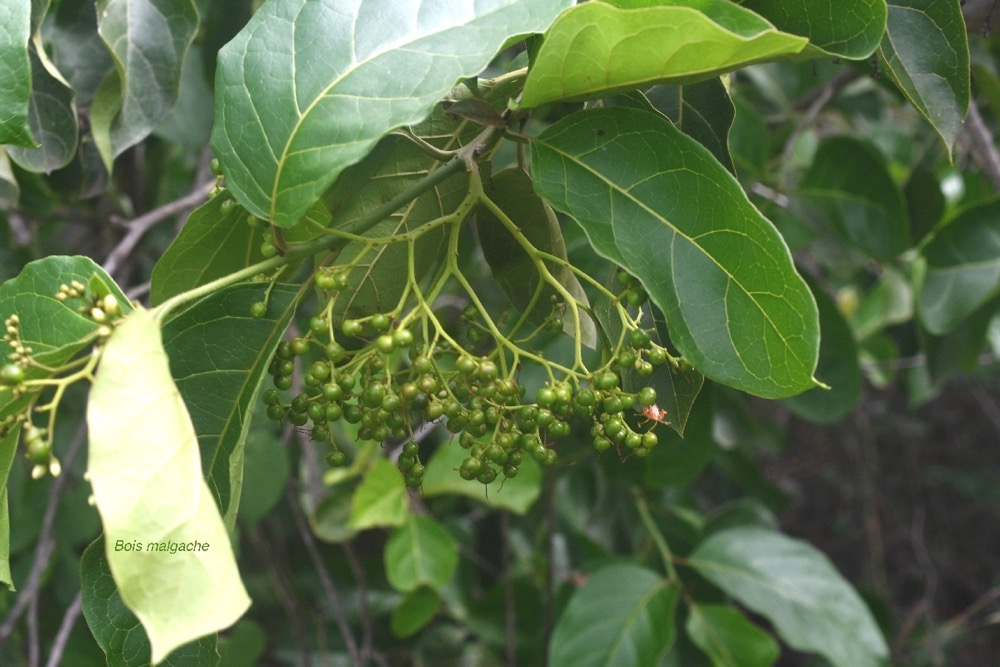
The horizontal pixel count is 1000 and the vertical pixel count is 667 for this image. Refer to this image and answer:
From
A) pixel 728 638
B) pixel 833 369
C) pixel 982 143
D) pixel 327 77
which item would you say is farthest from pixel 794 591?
pixel 327 77

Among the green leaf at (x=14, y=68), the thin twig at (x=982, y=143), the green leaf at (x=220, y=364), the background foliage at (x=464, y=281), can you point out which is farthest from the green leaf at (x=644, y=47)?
the thin twig at (x=982, y=143)

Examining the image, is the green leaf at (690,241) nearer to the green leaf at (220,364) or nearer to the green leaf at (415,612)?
the green leaf at (220,364)

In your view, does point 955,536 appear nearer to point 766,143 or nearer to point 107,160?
point 766,143

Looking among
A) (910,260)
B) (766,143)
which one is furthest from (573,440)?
(910,260)

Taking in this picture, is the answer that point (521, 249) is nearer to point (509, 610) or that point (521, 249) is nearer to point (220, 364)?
point (220, 364)

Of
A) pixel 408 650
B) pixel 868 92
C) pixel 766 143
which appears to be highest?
pixel 766 143

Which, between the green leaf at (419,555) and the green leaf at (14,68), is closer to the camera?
the green leaf at (14,68)

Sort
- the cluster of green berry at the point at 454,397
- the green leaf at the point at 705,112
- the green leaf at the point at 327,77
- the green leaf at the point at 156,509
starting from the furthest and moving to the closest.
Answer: the green leaf at the point at 705,112
the cluster of green berry at the point at 454,397
the green leaf at the point at 327,77
the green leaf at the point at 156,509
